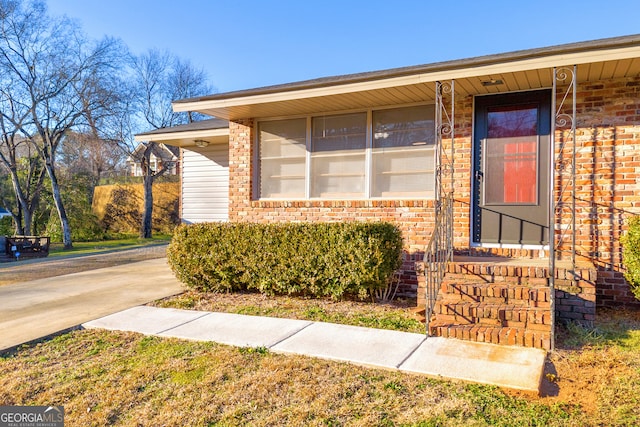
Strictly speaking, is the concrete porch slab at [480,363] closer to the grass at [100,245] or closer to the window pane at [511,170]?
the window pane at [511,170]

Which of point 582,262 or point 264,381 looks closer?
point 264,381

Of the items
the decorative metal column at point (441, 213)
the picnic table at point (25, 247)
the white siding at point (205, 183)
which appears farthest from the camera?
the picnic table at point (25, 247)

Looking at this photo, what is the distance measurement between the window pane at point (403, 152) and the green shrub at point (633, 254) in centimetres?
241

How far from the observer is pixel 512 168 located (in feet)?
18.5

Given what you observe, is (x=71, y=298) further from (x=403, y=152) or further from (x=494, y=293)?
(x=494, y=293)

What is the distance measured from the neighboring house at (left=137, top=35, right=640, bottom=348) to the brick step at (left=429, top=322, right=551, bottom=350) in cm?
1

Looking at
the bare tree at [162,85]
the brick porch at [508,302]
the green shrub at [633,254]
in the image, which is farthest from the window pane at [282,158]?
the bare tree at [162,85]

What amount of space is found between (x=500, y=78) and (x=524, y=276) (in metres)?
2.35

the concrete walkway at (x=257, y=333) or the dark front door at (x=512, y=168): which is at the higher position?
the dark front door at (x=512, y=168)

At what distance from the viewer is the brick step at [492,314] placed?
154 inches

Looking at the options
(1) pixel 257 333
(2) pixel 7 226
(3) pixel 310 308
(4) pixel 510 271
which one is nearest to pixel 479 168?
(4) pixel 510 271

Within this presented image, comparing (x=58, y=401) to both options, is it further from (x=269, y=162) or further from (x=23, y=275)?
(x=23, y=275)

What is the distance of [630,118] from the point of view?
502cm

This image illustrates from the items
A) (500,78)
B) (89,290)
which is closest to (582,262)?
(500,78)
